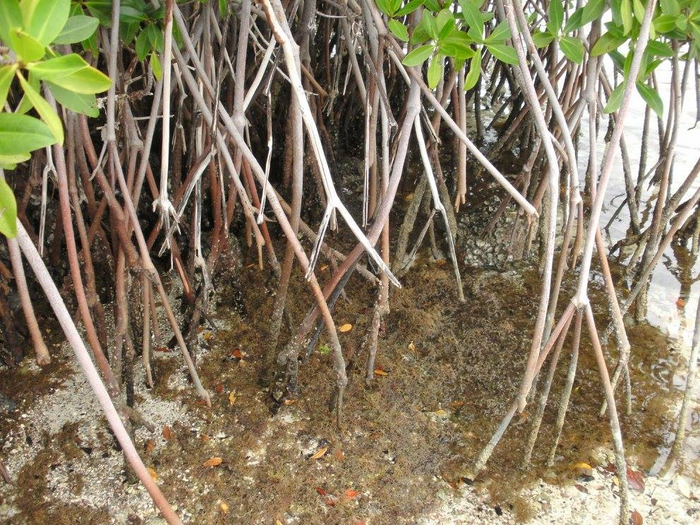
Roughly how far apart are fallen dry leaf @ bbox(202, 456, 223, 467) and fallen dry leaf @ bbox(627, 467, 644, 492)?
0.92 meters

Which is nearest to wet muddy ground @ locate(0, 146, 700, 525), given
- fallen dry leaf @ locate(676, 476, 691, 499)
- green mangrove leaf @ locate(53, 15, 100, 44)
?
fallen dry leaf @ locate(676, 476, 691, 499)

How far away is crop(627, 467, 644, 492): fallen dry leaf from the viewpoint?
1285 millimetres

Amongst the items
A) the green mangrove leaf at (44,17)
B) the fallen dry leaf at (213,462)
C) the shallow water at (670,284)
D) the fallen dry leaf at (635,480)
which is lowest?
the fallen dry leaf at (213,462)

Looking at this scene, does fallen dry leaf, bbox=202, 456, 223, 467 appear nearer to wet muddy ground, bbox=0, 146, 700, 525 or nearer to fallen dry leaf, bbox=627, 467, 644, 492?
wet muddy ground, bbox=0, 146, 700, 525

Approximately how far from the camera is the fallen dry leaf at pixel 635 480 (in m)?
1.29

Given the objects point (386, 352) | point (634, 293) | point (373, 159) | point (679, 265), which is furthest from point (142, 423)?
point (679, 265)

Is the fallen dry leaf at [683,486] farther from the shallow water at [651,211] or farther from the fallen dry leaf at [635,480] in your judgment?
the shallow water at [651,211]

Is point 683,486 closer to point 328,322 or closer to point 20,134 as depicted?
point 328,322

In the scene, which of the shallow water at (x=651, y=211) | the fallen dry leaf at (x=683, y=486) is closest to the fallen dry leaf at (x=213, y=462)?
the fallen dry leaf at (x=683, y=486)

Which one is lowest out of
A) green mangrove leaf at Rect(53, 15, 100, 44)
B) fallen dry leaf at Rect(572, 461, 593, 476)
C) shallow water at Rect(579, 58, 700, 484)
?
fallen dry leaf at Rect(572, 461, 593, 476)

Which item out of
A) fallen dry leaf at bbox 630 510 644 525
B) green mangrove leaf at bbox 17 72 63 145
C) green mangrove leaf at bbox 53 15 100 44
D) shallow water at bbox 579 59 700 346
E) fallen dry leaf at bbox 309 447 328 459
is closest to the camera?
green mangrove leaf at bbox 17 72 63 145

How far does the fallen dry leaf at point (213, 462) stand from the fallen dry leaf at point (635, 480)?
0.92 metres

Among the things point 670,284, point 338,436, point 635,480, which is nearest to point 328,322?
point 338,436

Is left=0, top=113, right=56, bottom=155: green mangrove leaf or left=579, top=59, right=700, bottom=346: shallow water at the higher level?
left=0, top=113, right=56, bottom=155: green mangrove leaf
